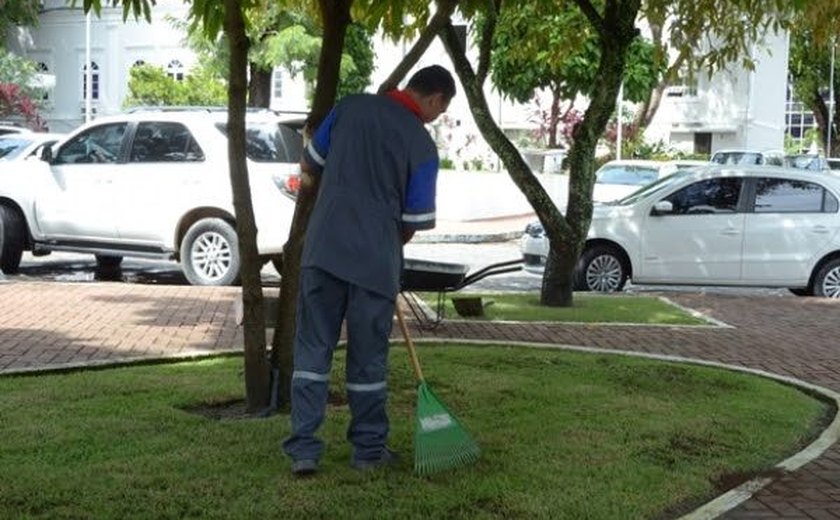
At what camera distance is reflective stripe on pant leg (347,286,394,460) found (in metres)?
5.27

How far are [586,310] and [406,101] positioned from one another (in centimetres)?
660

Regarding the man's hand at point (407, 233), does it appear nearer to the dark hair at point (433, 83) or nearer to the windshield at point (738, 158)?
the dark hair at point (433, 83)

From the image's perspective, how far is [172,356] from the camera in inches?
335

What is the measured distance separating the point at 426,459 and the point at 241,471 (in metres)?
0.84

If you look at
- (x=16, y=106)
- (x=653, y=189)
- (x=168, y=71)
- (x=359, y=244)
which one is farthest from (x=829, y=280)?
(x=16, y=106)

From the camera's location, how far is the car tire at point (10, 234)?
1436cm

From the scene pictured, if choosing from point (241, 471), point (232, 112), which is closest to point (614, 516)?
point (241, 471)

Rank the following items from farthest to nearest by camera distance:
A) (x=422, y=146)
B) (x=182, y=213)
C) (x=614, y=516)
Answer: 1. (x=182, y=213)
2. (x=422, y=146)
3. (x=614, y=516)

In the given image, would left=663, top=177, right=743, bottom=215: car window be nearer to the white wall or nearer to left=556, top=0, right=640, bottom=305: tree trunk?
left=556, top=0, right=640, bottom=305: tree trunk

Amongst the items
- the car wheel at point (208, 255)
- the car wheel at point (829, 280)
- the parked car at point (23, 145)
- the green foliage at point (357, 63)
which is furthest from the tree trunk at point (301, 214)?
the green foliage at point (357, 63)

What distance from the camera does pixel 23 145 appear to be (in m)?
17.9

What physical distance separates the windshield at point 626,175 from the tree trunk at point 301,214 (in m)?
17.1

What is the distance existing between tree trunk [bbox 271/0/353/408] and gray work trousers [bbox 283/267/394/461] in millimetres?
1097

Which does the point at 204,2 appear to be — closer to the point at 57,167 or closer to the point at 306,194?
the point at 306,194
